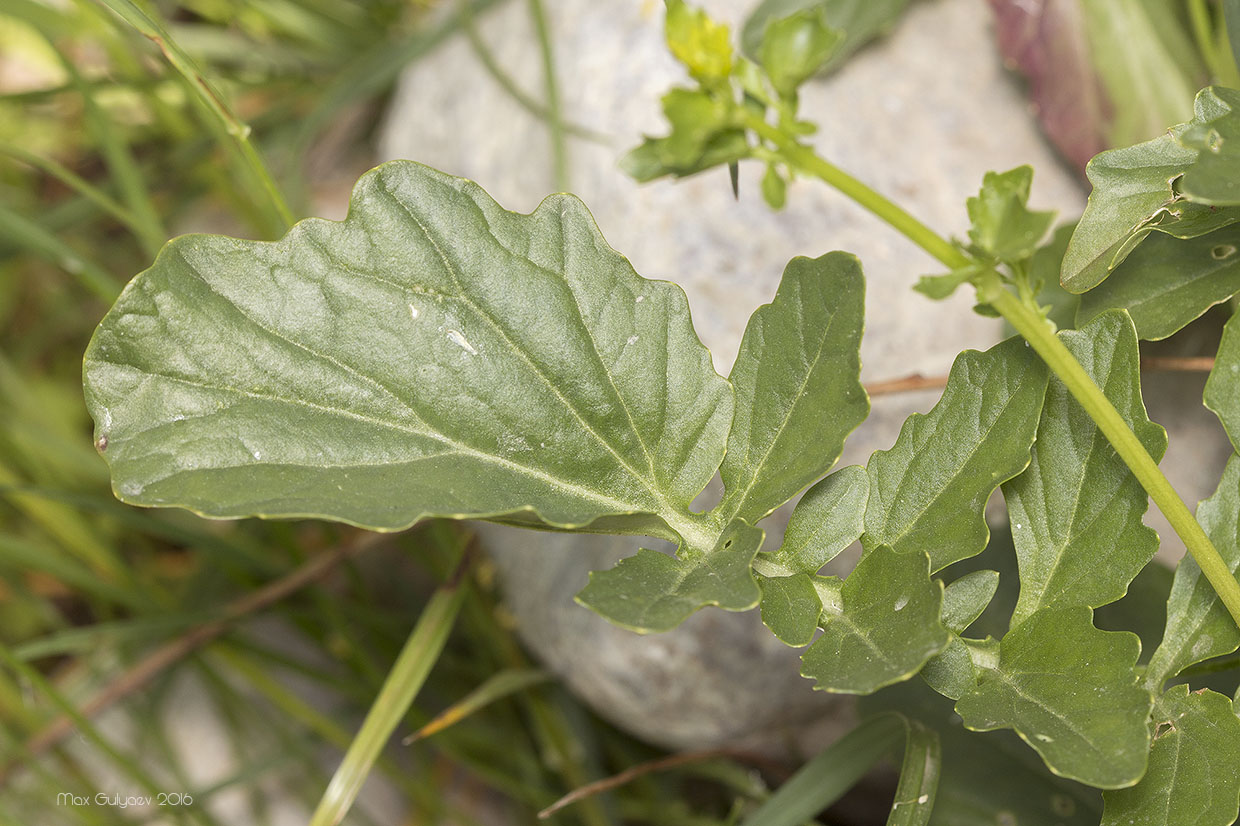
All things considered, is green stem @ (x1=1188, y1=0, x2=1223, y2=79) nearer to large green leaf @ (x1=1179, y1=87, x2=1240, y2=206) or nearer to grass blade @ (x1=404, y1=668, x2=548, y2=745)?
large green leaf @ (x1=1179, y1=87, x2=1240, y2=206)

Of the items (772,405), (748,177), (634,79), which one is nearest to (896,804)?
(772,405)

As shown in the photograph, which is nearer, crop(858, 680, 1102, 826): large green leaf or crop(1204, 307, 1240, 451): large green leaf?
crop(1204, 307, 1240, 451): large green leaf

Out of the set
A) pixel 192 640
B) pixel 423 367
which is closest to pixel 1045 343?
pixel 423 367

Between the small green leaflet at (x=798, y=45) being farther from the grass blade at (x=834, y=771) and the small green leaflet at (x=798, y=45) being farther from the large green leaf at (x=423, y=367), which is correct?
the grass blade at (x=834, y=771)

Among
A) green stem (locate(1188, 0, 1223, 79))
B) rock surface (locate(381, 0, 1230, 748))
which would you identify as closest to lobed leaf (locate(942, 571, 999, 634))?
rock surface (locate(381, 0, 1230, 748))

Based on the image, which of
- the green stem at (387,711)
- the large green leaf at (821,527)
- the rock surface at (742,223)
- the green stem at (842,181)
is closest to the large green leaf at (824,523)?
the large green leaf at (821,527)

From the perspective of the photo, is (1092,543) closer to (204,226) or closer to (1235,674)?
(1235,674)
